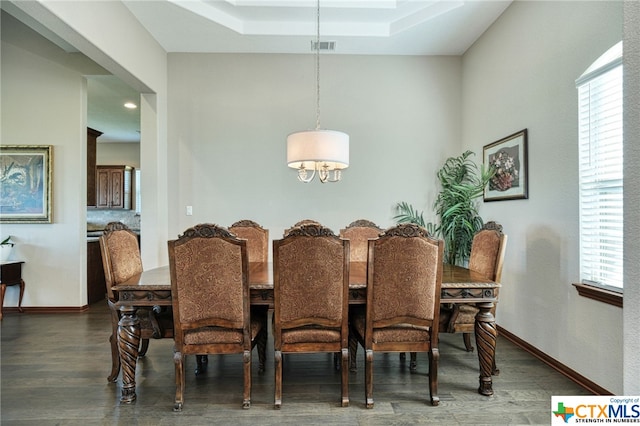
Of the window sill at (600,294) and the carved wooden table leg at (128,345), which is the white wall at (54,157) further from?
the window sill at (600,294)

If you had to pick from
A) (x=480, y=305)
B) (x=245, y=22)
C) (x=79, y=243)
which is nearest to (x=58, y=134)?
(x=79, y=243)

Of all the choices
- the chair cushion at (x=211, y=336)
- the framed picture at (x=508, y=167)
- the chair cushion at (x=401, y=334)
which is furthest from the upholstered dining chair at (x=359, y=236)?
the chair cushion at (x=211, y=336)

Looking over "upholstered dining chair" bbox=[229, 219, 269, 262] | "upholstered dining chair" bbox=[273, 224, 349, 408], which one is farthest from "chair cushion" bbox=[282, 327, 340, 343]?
"upholstered dining chair" bbox=[229, 219, 269, 262]

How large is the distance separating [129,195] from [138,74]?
14.1ft

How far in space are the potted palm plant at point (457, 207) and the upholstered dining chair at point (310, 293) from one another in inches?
82.9

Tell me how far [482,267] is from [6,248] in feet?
16.8

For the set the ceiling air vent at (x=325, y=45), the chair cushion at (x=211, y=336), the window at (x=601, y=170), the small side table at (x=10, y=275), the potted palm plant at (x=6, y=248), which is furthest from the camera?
the ceiling air vent at (x=325, y=45)

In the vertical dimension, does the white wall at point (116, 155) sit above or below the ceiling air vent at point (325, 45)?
below

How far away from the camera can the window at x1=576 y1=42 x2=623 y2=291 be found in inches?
81.2

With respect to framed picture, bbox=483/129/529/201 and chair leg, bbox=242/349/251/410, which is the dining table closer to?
chair leg, bbox=242/349/251/410

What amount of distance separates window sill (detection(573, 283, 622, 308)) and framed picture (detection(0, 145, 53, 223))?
17.7 feet

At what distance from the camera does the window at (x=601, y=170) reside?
2.06 m

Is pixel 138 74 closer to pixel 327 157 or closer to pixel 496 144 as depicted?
pixel 327 157

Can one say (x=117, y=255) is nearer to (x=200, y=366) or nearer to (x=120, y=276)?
(x=120, y=276)
